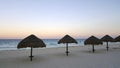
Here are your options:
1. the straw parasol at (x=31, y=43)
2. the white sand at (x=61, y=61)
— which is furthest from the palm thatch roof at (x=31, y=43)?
the white sand at (x=61, y=61)

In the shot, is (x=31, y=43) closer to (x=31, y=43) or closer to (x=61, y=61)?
(x=31, y=43)

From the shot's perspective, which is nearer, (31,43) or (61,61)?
(61,61)

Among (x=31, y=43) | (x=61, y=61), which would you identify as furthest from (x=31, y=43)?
(x=61, y=61)

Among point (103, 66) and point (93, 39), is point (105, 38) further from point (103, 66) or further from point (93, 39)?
point (103, 66)

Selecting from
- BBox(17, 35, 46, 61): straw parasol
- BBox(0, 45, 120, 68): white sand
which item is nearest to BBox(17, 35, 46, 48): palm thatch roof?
BBox(17, 35, 46, 61): straw parasol

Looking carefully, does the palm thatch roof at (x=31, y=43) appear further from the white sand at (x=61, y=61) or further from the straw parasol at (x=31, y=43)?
the white sand at (x=61, y=61)

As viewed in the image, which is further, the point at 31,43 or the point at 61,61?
the point at 31,43

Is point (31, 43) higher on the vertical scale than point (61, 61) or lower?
higher

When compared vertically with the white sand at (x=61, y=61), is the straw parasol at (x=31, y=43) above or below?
above

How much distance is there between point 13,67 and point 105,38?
10485mm

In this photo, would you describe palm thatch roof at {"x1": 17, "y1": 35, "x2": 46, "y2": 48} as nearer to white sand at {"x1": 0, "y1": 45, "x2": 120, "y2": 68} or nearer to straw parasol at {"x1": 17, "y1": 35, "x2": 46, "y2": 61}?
straw parasol at {"x1": 17, "y1": 35, "x2": 46, "y2": 61}

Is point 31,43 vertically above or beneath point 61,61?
above

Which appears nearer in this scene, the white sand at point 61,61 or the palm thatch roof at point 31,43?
the white sand at point 61,61

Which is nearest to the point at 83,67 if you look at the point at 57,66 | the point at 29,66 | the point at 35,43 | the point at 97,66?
the point at 97,66
